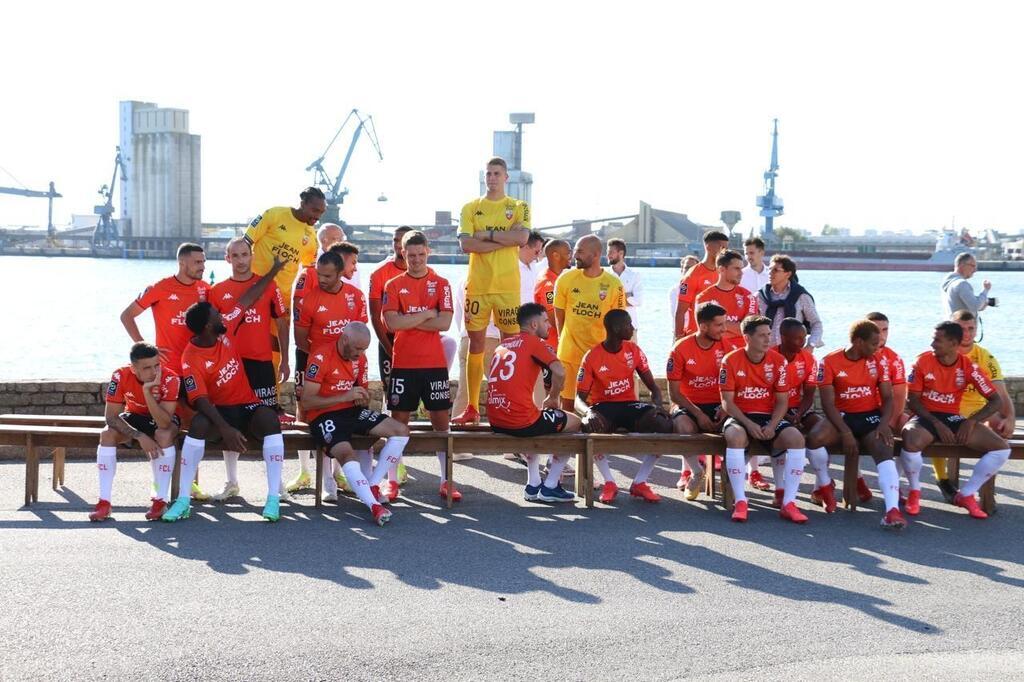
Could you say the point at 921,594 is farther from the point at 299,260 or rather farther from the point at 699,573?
the point at 299,260

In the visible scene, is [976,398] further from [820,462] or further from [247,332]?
[247,332]

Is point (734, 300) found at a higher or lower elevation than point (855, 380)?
higher

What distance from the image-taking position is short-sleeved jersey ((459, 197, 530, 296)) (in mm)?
7785

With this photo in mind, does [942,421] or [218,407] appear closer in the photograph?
[218,407]

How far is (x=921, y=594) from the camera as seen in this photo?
202 inches

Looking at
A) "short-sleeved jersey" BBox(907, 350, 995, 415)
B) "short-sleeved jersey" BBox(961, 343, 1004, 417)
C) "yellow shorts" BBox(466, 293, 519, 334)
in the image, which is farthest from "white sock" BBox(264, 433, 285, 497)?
"short-sleeved jersey" BBox(961, 343, 1004, 417)

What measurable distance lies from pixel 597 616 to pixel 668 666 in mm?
609

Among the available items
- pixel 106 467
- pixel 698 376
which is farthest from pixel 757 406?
pixel 106 467

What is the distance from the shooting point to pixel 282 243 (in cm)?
764

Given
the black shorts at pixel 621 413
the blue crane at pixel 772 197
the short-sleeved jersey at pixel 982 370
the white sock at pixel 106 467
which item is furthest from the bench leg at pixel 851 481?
the blue crane at pixel 772 197

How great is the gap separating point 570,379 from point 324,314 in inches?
74.2

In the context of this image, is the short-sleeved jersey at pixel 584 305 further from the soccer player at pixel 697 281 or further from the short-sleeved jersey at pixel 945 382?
the short-sleeved jersey at pixel 945 382

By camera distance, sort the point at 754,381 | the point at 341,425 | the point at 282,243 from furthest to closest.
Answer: the point at 282,243 < the point at 754,381 < the point at 341,425

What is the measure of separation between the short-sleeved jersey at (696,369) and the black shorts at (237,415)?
2611 mm
